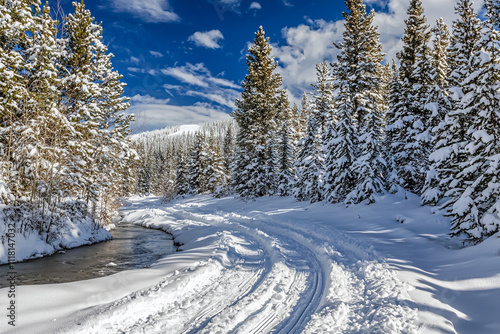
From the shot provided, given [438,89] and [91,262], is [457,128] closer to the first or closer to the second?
[438,89]

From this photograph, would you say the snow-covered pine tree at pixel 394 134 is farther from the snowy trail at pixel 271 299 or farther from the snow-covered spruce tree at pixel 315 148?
the snowy trail at pixel 271 299

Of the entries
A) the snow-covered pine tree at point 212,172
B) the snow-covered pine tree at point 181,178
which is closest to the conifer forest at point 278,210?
the snow-covered pine tree at point 212,172

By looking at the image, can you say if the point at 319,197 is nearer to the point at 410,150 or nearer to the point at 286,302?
the point at 410,150

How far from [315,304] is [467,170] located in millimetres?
7667

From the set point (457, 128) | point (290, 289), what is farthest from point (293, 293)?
Answer: point (457, 128)

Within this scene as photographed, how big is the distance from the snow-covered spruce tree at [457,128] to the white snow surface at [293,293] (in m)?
2.34

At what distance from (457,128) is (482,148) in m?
2.17

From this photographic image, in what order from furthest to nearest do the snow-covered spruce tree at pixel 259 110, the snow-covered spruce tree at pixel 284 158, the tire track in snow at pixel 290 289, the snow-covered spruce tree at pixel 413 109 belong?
1. the snow-covered spruce tree at pixel 284 158
2. the snow-covered spruce tree at pixel 259 110
3. the snow-covered spruce tree at pixel 413 109
4. the tire track in snow at pixel 290 289

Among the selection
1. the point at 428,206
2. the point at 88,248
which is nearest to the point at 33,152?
the point at 88,248

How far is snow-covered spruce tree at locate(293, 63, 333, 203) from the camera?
2295cm

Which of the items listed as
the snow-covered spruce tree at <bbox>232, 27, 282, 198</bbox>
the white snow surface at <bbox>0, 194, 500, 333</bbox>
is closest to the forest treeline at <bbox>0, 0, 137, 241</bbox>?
the white snow surface at <bbox>0, 194, 500, 333</bbox>

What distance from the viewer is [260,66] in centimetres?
2758

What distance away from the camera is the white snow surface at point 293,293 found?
15.0 ft

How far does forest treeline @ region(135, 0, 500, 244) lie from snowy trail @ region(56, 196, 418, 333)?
15.5 ft
